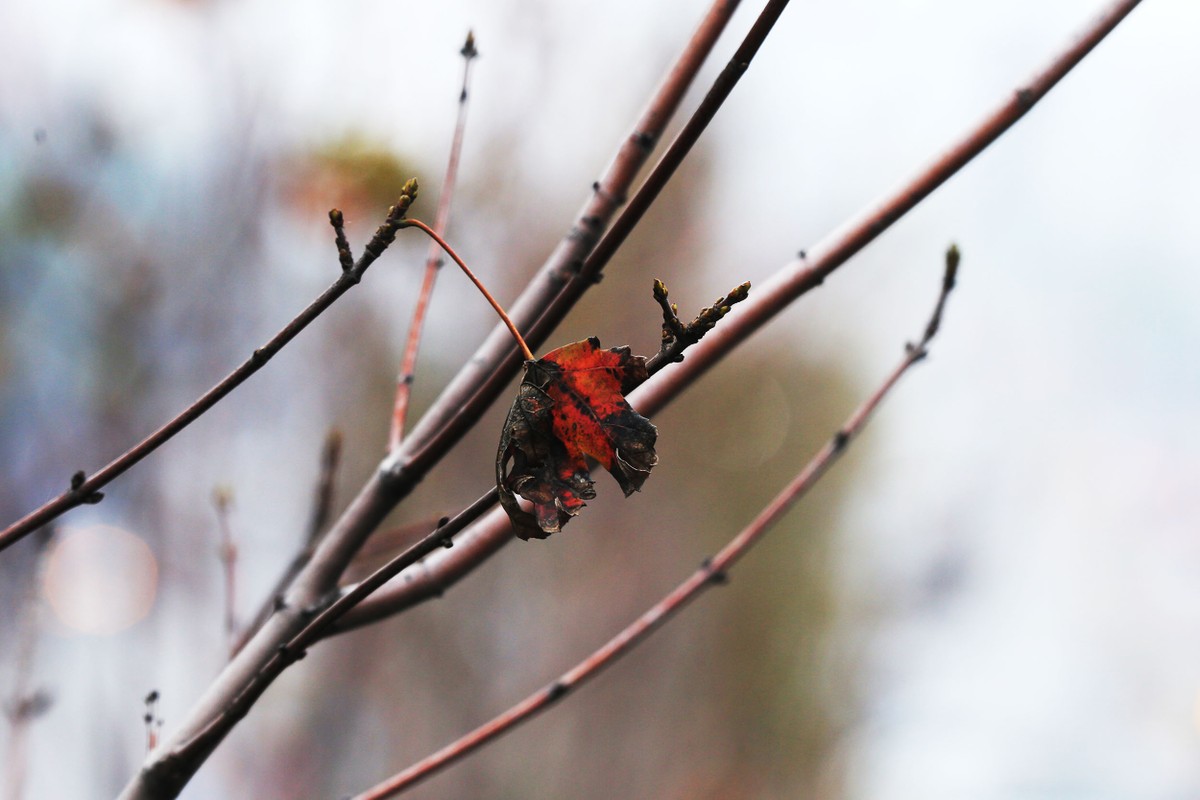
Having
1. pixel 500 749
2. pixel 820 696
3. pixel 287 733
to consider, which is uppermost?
pixel 287 733

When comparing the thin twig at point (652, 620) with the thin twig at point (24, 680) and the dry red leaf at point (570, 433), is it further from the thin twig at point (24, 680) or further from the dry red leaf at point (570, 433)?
the thin twig at point (24, 680)

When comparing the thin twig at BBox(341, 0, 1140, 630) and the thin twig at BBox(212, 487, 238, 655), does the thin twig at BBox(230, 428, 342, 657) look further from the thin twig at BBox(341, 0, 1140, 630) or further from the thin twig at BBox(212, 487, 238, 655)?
the thin twig at BBox(341, 0, 1140, 630)

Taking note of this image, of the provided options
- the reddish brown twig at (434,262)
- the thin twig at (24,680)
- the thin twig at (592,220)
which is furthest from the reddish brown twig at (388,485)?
the thin twig at (24,680)

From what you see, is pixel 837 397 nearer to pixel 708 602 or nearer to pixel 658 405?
pixel 708 602

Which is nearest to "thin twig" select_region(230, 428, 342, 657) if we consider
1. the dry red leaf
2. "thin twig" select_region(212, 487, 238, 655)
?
"thin twig" select_region(212, 487, 238, 655)

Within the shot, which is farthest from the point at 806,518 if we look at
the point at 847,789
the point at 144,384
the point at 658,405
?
the point at 658,405

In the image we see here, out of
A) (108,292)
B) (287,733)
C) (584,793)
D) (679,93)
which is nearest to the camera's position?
(679,93)

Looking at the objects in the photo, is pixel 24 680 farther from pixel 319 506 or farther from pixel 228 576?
pixel 319 506
